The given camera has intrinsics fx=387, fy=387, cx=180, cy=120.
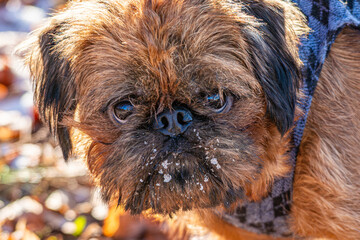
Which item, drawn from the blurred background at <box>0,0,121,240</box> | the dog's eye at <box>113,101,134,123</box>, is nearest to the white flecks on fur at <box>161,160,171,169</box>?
the dog's eye at <box>113,101,134,123</box>

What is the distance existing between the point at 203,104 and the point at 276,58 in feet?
1.50

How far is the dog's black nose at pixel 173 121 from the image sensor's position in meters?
1.78

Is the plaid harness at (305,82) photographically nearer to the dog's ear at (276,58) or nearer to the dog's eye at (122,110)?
the dog's ear at (276,58)

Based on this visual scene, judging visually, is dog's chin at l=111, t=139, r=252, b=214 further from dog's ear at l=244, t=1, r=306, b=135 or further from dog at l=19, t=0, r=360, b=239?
dog's ear at l=244, t=1, r=306, b=135

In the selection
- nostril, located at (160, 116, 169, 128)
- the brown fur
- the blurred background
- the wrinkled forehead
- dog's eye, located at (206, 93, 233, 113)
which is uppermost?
Result: the wrinkled forehead

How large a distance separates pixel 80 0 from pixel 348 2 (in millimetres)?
1530

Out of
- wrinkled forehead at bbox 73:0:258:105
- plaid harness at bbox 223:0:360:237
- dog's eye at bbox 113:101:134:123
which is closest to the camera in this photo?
wrinkled forehead at bbox 73:0:258:105

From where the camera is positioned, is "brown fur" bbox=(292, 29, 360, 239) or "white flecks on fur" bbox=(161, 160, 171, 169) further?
"brown fur" bbox=(292, 29, 360, 239)

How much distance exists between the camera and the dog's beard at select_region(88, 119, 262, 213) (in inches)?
70.5

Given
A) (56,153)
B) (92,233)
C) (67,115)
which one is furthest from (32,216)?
(67,115)

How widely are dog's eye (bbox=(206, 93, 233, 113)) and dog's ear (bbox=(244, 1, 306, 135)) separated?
20 centimetres

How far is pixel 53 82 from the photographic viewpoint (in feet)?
7.12

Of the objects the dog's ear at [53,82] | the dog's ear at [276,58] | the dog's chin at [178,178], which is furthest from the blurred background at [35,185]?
the dog's ear at [276,58]

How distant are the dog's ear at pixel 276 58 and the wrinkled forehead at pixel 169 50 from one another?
0.23 feet
